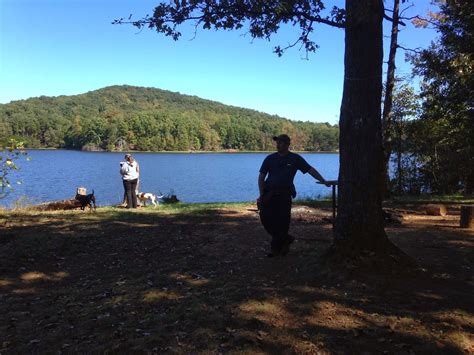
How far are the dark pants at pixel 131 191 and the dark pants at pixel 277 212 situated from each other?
8.99 metres

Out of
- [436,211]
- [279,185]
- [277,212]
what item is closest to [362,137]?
[279,185]

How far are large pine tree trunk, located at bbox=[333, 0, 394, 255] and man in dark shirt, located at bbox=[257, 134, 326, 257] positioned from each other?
2.71 ft

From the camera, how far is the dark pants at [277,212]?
6344 millimetres

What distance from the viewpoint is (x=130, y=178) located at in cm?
1449

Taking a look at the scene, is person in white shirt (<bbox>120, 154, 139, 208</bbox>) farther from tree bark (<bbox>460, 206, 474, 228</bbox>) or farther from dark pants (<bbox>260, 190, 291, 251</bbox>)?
tree bark (<bbox>460, 206, 474, 228</bbox>)

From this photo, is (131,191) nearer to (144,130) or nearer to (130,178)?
(130,178)

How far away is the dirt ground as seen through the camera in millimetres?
3980

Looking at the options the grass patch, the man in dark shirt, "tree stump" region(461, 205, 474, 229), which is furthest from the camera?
the grass patch

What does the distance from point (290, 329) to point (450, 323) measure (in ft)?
4.85

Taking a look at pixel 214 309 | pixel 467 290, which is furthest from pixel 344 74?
pixel 214 309

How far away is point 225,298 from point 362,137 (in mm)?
2513

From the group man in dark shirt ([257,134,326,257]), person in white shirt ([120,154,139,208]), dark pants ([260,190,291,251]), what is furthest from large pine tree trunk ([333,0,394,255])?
person in white shirt ([120,154,139,208])

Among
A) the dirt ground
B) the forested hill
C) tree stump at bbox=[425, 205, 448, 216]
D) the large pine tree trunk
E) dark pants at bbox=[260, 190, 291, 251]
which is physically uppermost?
the forested hill

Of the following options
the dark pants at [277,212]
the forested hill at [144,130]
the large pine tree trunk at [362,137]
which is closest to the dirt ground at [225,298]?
the dark pants at [277,212]
